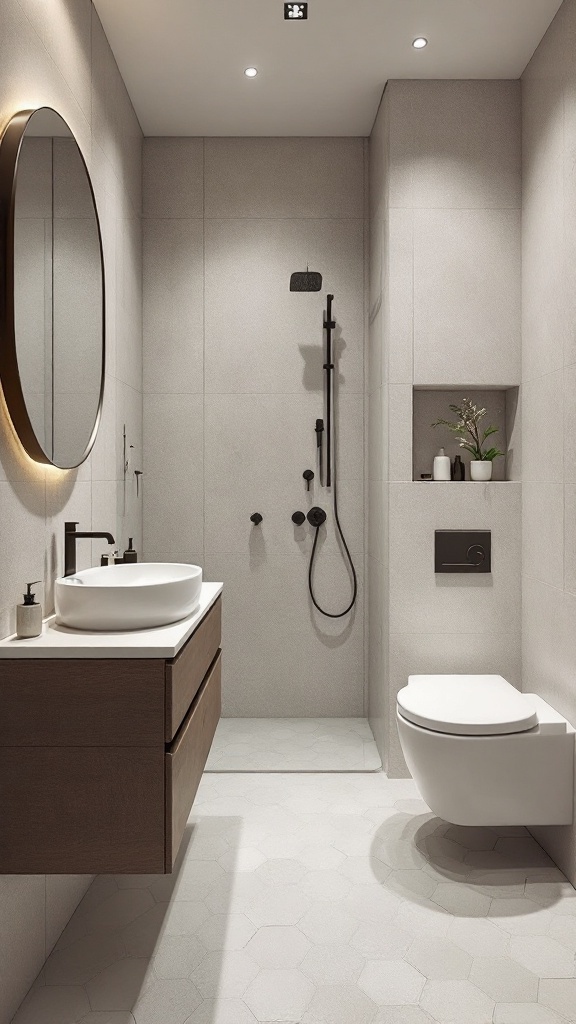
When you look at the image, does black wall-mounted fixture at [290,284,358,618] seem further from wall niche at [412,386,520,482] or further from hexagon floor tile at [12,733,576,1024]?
hexagon floor tile at [12,733,576,1024]

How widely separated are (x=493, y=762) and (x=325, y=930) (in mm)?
660

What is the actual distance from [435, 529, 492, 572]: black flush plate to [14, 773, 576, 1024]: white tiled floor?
0.90 metres

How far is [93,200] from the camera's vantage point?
2.26 metres

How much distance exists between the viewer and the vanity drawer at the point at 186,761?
4.93ft

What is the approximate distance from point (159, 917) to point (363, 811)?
0.86 m

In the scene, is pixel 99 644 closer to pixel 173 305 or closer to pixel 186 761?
pixel 186 761

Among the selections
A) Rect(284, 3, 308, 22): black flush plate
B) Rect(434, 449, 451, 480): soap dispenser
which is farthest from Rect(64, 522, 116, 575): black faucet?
Rect(284, 3, 308, 22): black flush plate

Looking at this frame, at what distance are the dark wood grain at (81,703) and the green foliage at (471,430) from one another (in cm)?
183

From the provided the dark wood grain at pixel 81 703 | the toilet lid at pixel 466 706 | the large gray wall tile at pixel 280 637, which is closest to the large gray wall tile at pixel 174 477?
the large gray wall tile at pixel 280 637

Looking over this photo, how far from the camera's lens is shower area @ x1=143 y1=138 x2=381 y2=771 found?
341cm

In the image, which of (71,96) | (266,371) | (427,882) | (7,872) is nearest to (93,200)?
(71,96)

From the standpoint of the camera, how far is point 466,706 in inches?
90.4

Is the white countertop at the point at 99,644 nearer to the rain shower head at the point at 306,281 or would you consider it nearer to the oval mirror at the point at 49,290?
the oval mirror at the point at 49,290

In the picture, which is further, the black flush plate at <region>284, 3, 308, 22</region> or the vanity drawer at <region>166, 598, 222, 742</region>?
the black flush plate at <region>284, 3, 308, 22</region>
